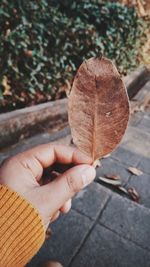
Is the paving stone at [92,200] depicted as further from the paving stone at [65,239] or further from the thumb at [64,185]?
the thumb at [64,185]

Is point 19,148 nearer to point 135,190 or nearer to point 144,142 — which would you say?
point 135,190

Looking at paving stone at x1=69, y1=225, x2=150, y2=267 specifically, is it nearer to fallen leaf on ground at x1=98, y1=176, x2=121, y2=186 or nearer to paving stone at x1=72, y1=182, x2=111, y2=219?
paving stone at x1=72, y1=182, x2=111, y2=219

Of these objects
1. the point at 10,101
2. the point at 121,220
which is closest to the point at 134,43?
the point at 10,101

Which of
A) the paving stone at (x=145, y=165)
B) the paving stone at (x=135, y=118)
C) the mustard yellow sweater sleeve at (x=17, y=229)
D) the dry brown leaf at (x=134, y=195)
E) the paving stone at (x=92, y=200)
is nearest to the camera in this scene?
the mustard yellow sweater sleeve at (x=17, y=229)

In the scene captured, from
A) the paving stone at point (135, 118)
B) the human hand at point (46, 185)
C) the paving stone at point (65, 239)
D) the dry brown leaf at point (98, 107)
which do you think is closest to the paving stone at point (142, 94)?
the paving stone at point (135, 118)

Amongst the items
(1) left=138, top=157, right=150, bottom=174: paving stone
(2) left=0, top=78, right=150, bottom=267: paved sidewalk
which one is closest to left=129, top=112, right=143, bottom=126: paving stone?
(1) left=138, top=157, right=150, bottom=174: paving stone

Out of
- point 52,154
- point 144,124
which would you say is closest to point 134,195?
point 52,154
